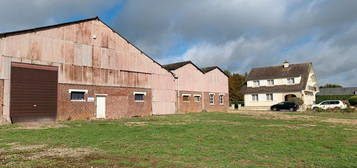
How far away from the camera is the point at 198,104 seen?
36156 millimetres

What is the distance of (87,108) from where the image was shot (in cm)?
2400

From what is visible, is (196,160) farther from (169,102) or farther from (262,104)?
(262,104)

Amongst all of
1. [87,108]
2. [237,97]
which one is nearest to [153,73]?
[87,108]

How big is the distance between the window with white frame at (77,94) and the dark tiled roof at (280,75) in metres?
36.8

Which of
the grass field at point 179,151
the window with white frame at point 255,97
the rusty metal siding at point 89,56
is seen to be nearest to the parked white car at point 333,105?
the window with white frame at point 255,97

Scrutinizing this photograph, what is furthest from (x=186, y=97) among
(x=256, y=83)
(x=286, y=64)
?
(x=286, y=64)

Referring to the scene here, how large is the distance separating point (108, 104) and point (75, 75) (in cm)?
408

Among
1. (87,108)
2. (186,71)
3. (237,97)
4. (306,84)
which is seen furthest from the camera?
(237,97)

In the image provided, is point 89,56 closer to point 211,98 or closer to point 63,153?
point 63,153

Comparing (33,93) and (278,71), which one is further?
(278,71)

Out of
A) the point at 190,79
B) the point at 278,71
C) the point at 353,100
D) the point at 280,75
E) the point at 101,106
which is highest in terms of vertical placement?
the point at 278,71

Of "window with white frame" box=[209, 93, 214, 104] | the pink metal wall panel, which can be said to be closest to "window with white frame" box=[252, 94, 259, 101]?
the pink metal wall panel

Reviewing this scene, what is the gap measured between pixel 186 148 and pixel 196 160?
1860 millimetres

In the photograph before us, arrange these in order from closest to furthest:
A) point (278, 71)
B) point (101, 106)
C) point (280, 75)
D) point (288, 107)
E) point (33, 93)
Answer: point (33, 93) < point (101, 106) < point (288, 107) < point (280, 75) < point (278, 71)
